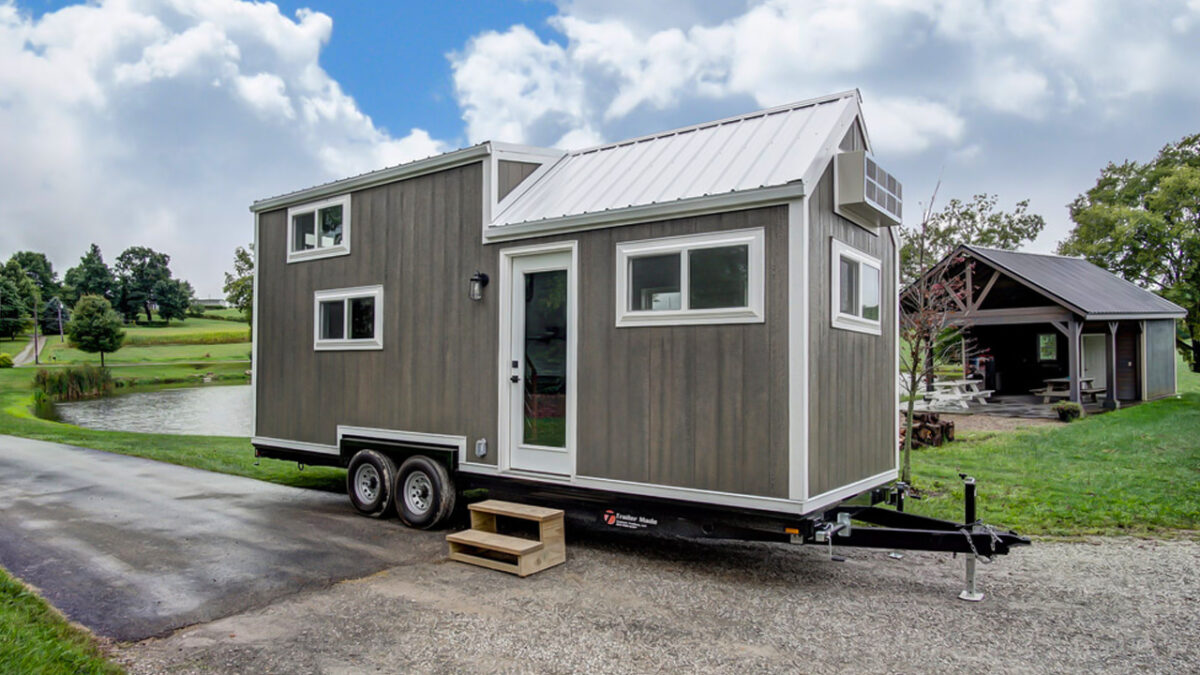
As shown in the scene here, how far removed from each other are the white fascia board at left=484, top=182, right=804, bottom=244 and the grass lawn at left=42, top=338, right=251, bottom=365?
4994cm

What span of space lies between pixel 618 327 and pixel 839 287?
1674mm

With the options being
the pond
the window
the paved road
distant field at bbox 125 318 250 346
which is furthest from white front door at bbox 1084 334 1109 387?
distant field at bbox 125 318 250 346

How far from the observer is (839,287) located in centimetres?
513

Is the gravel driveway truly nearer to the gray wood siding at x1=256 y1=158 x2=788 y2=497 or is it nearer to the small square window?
the gray wood siding at x1=256 y1=158 x2=788 y2=497

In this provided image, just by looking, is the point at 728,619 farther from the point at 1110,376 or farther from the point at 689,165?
the point at 1110,376

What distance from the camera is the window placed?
2070 cm

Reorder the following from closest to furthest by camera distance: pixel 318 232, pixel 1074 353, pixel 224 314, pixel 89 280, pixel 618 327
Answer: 1. pixel 618 327
2. pixel 318 232
3. pixel 1074 353
4. pixel 89 280
5. pixel 224 314

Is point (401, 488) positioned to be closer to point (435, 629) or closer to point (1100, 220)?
point (435, 629)

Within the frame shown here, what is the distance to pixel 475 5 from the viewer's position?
10602 millimetres

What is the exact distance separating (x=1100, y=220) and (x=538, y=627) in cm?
3406

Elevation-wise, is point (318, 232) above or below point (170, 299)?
below

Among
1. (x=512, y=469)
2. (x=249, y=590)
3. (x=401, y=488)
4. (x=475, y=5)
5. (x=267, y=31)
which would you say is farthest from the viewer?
(x=267, y=31)

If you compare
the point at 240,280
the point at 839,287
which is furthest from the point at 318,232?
the point at 240,280

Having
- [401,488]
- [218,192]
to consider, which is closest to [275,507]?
[401,488]
